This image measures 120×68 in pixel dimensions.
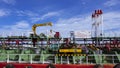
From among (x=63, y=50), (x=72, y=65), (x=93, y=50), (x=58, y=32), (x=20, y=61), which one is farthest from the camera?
(x=58, y=32)

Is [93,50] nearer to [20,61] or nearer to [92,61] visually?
[92,61]

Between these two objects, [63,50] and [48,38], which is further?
[48,38]

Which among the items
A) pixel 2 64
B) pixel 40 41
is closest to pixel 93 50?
pixel 2 64

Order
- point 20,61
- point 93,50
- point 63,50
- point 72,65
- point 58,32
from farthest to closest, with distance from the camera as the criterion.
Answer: point 58,32
point 93,50
point 63,50
point 20,61
point 72,65

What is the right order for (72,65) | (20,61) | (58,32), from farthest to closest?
(58,32)
(20,61)
(72,65)

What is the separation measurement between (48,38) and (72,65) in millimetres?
23095

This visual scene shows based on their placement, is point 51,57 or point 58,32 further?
Answer: point 58,32

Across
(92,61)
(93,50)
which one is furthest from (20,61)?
(93,50)

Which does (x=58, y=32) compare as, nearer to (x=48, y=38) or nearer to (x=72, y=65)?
(x=48, y=38)

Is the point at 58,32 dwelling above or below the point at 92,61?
above

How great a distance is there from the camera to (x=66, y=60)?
32938mm

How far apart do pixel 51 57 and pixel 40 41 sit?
20.8 metres

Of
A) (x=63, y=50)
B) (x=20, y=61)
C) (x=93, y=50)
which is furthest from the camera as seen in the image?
(x=93, y=50)

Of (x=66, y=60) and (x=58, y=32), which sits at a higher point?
(x=58, y=32)
